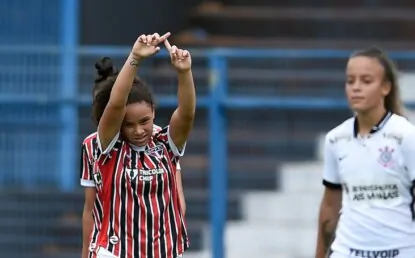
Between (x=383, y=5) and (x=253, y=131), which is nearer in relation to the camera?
(x=253, y=131)

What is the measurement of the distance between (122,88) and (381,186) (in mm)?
1300

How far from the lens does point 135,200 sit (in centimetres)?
651

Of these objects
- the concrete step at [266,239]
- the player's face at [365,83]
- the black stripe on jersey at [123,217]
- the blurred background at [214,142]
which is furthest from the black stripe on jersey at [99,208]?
the concrete step at [266,239]

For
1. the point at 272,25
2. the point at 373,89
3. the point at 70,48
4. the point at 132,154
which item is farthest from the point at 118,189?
the point at 272,25

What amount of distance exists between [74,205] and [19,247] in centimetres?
49

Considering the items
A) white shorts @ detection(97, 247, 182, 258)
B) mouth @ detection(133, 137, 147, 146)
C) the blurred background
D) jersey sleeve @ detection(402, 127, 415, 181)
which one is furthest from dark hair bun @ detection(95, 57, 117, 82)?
the blurred background

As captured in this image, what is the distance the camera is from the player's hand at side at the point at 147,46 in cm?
629

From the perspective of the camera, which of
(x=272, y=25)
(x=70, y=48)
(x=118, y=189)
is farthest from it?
(x=272, y=25)

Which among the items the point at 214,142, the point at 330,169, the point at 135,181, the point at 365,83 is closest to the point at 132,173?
the point at 135,181

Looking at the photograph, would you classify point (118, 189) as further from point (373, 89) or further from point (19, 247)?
point (19, 247)

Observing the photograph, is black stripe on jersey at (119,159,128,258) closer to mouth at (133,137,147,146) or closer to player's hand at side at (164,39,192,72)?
mouth at (133,137,147,146)

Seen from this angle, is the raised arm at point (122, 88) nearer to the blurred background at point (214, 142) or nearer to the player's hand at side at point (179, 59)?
the player's hand at side at point (179, 59)

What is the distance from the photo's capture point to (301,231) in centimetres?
1011

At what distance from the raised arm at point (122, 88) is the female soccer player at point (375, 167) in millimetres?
1068
